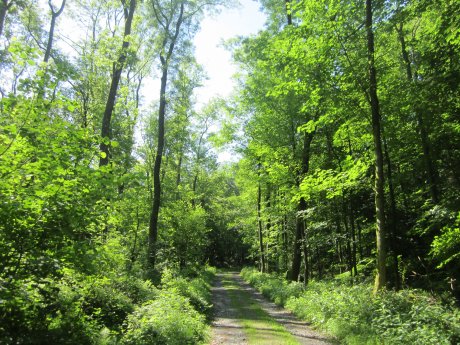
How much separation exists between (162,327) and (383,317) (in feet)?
17.9

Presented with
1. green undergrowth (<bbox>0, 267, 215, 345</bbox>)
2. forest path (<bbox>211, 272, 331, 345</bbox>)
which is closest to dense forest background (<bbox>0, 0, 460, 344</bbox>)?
green undergrowth (<bbox>0, 267, 215, 345</bbox>)

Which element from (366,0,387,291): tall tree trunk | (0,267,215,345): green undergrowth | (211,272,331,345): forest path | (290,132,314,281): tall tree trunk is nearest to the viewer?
(0,267,215,345): green undergrowth

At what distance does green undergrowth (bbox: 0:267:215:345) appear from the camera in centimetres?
466

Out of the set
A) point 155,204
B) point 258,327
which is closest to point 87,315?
point 258,327

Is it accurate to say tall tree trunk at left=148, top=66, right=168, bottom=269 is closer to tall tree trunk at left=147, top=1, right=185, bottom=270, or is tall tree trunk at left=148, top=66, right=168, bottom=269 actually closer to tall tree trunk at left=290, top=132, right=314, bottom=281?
tall tree trunk at left=147, top=1, right=185, bottom=270

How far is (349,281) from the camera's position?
15.0 m

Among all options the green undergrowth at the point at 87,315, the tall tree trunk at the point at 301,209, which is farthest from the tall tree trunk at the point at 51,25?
the tall tree trunk at the point at 301,209

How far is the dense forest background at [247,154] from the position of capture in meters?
4.80

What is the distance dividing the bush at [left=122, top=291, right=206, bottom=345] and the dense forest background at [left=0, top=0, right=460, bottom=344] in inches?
5.8

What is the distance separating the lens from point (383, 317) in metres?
8.36

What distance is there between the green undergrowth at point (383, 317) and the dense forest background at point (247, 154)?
97cm

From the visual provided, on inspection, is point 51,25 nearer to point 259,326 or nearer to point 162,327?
point 162,327

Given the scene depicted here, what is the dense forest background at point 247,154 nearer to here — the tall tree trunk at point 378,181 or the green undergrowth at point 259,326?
the tall tree trunk at point 378,181

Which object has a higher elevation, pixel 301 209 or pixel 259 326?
pixel 301 209
